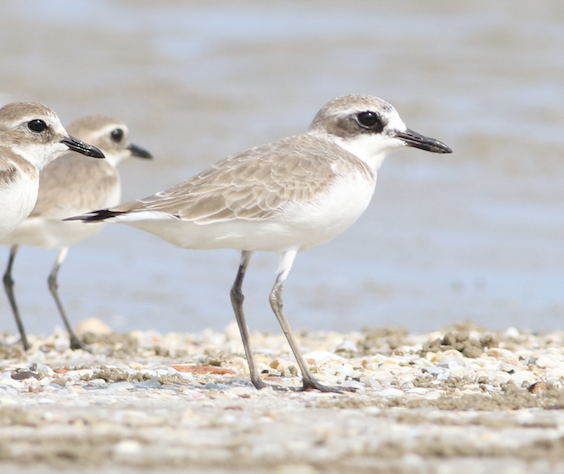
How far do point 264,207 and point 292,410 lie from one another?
Result: 1.33 meters

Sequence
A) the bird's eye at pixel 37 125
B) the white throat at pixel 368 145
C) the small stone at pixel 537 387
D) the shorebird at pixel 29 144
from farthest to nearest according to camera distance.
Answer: the bird's eye at pixel 37 125 < the white throat at pixel 368 145 < the shorebird at pixel 29 144 < the small stone at pixel 537 387

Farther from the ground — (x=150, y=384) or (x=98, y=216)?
(x=98, y=216)

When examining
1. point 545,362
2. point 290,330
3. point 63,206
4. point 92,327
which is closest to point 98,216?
point 290,330

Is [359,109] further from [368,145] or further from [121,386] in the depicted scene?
[121,386]

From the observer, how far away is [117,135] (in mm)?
9742

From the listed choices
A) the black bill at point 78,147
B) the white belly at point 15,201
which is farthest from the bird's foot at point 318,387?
the black bill at point 78,147

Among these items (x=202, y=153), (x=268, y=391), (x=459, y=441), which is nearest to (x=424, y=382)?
(x=268, y=391)

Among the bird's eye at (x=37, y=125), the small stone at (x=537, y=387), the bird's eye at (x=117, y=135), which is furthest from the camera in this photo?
the bird's eye at (x=117, y=135)

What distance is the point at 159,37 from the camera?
70.0 feet

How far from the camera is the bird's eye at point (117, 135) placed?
9.70m

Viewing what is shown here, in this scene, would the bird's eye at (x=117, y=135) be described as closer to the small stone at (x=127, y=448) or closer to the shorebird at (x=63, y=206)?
the shorebird at (x=63, y=206)

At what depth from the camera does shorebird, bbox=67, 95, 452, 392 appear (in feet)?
17.9

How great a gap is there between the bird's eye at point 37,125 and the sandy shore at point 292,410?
1627mm

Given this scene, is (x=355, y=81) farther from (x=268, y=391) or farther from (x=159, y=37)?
(x=268, y=391)
